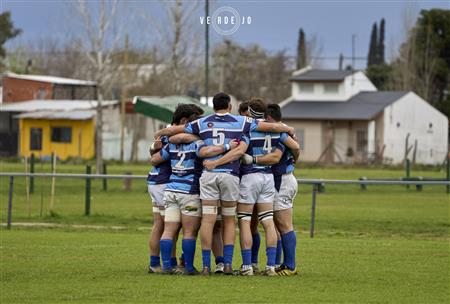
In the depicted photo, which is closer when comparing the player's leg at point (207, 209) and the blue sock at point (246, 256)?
the player's leg at point (207, 209)

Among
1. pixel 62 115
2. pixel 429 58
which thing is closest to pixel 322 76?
pixel 429 58

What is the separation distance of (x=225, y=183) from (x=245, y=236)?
0.72 m

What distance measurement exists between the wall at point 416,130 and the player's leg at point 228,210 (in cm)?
5565

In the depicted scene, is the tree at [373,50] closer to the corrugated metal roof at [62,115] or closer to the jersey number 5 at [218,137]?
the corrugated metal roof at [62,115]

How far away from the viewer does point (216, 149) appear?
12.0 m

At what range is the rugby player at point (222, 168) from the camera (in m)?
12.0

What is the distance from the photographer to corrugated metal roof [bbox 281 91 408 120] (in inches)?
2697

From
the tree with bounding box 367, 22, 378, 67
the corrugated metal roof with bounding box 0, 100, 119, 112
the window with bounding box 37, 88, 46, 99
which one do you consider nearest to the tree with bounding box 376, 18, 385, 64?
the tree with bounding box 367, 22, 378, 67

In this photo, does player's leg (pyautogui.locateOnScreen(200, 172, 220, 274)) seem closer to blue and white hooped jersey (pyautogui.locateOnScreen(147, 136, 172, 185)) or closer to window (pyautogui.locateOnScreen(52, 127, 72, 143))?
blue and white hooped jersey (pyautogui.locateOnScreen(147, 136, 172, 185))

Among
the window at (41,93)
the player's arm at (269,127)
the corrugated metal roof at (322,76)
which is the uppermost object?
the corrugated metal roof at (322,76)

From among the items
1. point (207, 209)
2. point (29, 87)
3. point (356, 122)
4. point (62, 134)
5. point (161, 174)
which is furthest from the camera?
point (29, 87)

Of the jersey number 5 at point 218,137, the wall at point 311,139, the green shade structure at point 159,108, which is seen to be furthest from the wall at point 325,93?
the jersey number 5 at point 218,137

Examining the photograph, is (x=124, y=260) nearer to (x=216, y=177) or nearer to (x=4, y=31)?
(x=216, y=177)

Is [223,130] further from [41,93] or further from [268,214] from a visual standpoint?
[41,93]
